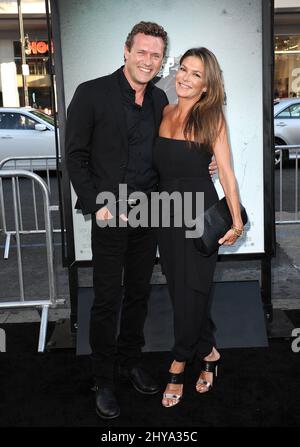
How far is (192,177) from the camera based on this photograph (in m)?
3.08

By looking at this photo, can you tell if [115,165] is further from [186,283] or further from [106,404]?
[106,404]

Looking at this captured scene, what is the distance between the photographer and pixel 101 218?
2.98 metres

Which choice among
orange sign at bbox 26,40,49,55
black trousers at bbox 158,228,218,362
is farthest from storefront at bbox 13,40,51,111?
black trousers at bbox 158,228,218,362

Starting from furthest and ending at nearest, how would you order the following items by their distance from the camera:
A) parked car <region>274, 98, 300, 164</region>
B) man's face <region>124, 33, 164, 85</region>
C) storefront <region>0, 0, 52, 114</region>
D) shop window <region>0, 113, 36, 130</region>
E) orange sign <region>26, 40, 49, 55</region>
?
orange sign <region>26, 40, 49, 55</region> → storefront <region>0, 0, 52, 114</region> → parked car <region>274, 98, 300, 164</region> → shop window <region>0, 113, 36, 130</region> → man's face <region>124, 33, 164, 85</region>

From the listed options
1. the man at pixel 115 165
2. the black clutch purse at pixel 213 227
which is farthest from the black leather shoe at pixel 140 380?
the black clutch purse at pixel 213 227

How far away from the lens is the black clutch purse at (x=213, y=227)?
309 centimetres

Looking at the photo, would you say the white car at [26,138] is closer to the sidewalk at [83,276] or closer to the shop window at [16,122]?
the shop window at [16,122]

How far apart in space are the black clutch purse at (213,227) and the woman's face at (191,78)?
633mm

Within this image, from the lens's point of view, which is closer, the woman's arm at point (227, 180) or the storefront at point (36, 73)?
the woman's arm at point (227, 180)

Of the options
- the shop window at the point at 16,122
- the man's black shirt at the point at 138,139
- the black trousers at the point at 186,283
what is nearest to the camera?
the man's black shirt at the point at 138,139

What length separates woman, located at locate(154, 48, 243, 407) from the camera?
2967 millimetres

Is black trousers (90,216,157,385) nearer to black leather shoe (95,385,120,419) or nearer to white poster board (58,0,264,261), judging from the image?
black leather shoe (95,385,120,419)

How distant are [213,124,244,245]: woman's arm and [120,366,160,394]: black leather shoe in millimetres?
993

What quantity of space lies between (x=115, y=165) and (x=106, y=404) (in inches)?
53.1
